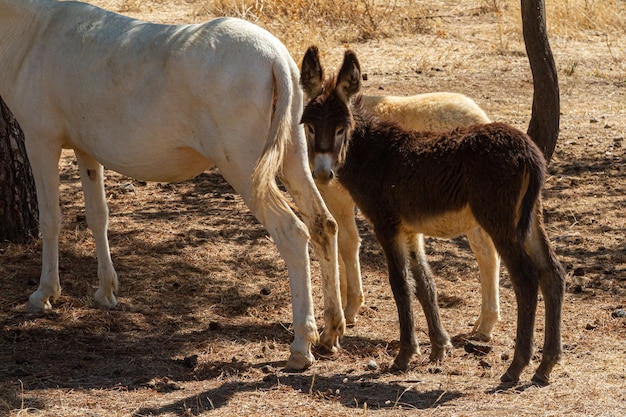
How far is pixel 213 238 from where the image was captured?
8.30 meters

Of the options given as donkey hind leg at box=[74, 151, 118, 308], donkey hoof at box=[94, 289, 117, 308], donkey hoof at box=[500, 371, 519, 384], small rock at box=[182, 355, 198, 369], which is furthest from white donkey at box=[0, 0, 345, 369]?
donkey hoof at box=[500, 371, 519, 384]

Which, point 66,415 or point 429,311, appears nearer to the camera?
point 66,415

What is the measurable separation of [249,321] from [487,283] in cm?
173

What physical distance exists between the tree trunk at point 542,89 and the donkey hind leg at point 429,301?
12.4 feet

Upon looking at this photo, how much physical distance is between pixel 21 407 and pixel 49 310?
1810mm

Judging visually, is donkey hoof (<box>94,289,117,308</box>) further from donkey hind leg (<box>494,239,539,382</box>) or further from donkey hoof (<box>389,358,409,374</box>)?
donkey hind leg (<box>494,239,539,382</box>)

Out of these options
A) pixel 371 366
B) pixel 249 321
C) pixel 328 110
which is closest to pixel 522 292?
pixel 371 366

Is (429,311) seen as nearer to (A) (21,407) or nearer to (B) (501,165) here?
(B) (501,165)

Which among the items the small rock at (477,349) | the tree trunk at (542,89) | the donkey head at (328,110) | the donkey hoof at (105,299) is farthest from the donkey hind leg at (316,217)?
the tree trunk at (542,89)

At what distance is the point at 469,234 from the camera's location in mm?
6363

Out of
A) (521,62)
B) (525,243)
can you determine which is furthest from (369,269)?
(521,62)

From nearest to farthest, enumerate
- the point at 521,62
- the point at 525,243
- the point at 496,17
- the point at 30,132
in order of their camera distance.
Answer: the point at 525,243 → the point at 30,132 → the point at 521,62 → the point at 496,17

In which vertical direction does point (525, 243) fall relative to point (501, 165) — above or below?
below

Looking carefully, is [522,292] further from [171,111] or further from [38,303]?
[38,303]
